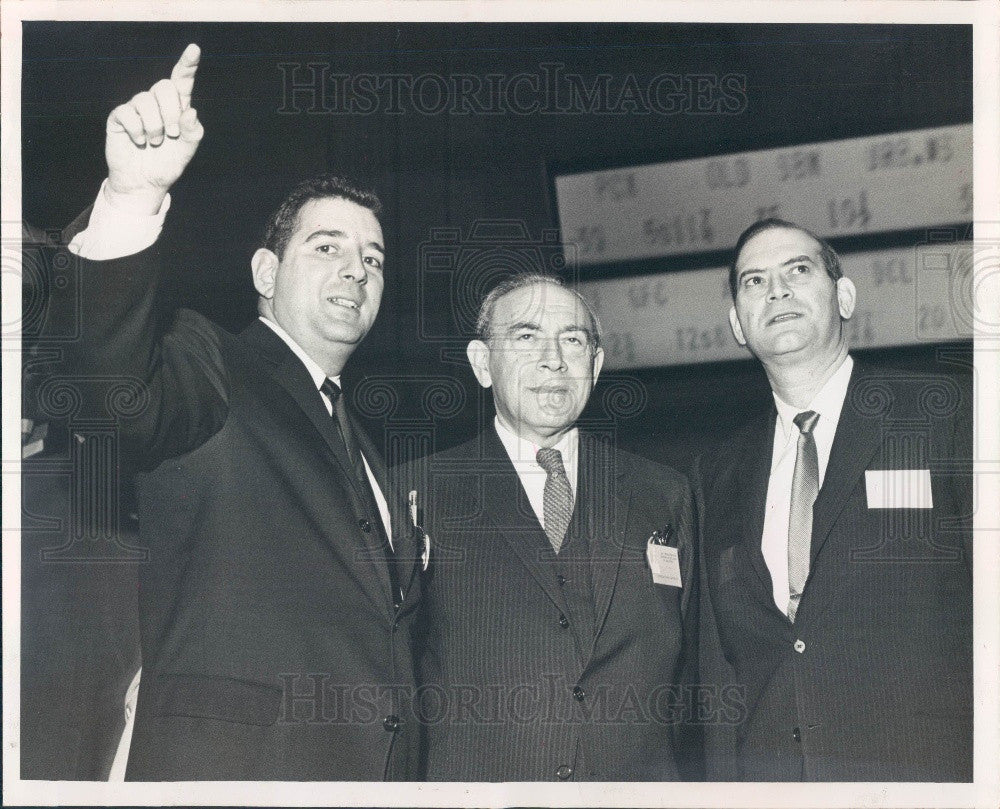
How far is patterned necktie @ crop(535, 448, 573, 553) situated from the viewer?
378cm

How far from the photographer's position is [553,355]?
3.85 metres

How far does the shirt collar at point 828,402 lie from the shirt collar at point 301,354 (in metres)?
1.55

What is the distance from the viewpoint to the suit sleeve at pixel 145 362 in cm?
378

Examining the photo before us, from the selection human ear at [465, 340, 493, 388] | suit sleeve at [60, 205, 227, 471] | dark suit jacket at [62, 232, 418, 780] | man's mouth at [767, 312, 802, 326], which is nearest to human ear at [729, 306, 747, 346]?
man's mouth at [767, 312, 802, 326]

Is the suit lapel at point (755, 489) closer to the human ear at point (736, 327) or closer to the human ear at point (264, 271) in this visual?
the human ear at point (736, 327)

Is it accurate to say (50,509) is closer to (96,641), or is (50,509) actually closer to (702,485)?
(96,641)

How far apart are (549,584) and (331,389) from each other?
96 cm

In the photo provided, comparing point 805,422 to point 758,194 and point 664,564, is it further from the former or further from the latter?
point 758,194

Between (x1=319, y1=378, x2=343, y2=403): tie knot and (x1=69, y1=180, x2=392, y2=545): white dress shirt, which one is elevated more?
(x1=69, y1=180, x2=392, y2=545): white dress shirt

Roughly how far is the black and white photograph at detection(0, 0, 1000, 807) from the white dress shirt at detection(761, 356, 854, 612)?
0.01 m

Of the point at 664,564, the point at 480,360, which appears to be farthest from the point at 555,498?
the point at 480,360

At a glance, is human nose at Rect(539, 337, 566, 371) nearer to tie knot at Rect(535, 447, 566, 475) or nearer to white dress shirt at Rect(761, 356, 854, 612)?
tie knot at Rect(535, 447, 566, 475)

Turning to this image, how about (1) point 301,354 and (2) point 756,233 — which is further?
(2) point 756,233

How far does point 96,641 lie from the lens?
3.81 meters
